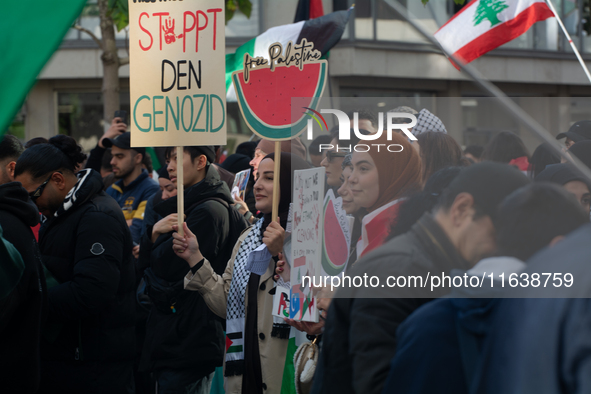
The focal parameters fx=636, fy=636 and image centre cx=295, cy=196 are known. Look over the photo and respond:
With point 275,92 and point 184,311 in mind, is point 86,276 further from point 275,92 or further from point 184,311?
point 275,92

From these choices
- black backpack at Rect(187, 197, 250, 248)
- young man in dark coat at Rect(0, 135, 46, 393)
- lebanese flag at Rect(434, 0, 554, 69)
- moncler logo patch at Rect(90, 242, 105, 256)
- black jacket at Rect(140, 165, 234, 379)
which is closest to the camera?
young man in dark coat at Rect(0, 135, 46, 393)

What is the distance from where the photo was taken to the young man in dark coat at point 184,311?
145 inches

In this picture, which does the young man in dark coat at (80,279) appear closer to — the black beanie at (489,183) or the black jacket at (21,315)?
the black jacket at (21,315)

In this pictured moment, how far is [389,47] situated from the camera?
45.5ft

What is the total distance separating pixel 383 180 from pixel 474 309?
0.67 meters

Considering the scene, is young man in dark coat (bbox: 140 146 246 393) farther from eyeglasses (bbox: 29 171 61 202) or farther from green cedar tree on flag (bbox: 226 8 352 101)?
green cedar tree on flag (bbox: 226 8 352 101)

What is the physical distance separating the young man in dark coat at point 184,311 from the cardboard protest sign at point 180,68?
531 mm

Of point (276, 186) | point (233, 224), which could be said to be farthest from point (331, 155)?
point (233, 224)

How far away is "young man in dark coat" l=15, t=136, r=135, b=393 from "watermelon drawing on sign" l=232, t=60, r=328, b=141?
0.94 m

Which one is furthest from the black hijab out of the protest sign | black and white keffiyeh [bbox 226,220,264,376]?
the protest sign

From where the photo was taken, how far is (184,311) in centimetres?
378

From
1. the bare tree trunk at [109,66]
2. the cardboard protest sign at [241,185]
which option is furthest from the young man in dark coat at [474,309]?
the bare tree trunk at [109,66]

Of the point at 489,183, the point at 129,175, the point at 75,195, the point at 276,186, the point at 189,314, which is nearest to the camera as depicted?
the point at 489,183

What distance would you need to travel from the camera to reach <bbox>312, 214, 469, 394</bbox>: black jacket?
175 centimetres
